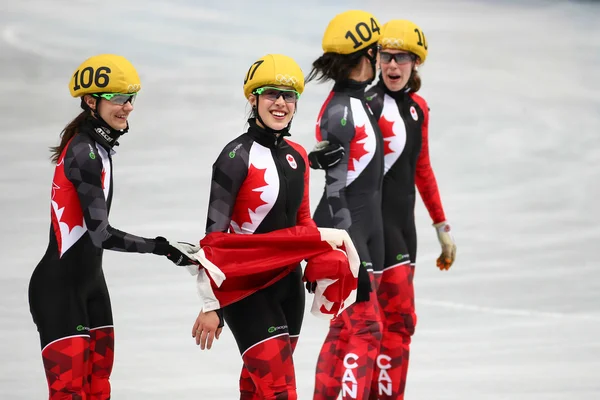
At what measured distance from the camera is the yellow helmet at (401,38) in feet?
26.4

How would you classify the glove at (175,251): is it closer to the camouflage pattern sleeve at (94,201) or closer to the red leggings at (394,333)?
the camouflage pattern sleeve at (94,201)

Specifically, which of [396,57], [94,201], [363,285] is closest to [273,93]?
[94,201]

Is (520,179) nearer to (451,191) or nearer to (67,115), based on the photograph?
(451,191)

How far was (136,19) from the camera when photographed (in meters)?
16.6

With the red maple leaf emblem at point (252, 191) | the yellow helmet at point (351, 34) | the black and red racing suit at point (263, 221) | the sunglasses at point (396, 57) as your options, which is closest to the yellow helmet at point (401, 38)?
the sunglasses at point (396, 57)

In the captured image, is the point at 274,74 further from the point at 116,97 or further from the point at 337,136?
the point at 337,136

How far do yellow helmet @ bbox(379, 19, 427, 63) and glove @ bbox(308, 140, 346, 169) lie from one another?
91cm

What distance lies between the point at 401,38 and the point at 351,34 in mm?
535

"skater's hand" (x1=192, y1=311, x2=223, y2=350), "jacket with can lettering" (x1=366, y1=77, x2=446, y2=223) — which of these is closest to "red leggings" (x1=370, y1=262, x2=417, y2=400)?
"jacket with can lettering" (x1=366, y1=77, x2=446, y2=223)

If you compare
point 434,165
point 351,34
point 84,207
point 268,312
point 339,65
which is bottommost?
point 268,312

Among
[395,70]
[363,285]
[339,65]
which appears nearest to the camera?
[363,285]

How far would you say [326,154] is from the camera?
742cm

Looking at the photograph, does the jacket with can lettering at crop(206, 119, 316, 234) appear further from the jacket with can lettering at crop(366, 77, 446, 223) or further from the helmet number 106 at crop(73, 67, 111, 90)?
the jacket with can lettering at crop(366, 77, 446, 223)

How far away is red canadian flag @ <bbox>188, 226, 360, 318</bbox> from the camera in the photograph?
20.3ft
